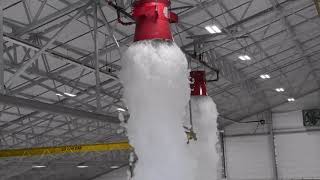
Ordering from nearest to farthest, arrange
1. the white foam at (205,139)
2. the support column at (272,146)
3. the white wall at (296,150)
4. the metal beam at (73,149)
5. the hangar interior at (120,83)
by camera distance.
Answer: the white foam at (205,139) < the hangar interior at (120,83) < the metal beam at (73,149) < the white wall at (296,150) < the support column at (272,146)

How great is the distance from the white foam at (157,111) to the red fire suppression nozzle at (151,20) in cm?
16

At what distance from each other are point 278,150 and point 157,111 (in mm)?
37401

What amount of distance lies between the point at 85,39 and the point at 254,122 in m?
28.0

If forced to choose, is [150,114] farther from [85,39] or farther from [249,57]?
[249,57]

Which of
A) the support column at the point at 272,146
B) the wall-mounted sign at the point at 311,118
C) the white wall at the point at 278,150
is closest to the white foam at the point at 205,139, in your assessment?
the white wall at the point at 278,150

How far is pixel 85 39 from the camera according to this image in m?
18.1

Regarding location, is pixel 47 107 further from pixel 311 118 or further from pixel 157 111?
pixel 311 118

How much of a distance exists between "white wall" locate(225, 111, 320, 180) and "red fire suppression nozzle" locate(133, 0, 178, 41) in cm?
3638

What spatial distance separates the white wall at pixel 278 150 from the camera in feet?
131

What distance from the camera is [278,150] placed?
4134 centimetres

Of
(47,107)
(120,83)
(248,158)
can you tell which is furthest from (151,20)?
(248,158)

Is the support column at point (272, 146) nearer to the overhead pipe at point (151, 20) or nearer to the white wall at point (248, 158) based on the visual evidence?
the white wall at point (248, 158)

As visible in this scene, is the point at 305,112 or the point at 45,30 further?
the point at 305,112

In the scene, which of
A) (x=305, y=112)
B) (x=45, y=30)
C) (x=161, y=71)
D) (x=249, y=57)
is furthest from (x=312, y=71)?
(x=161, y=71)
